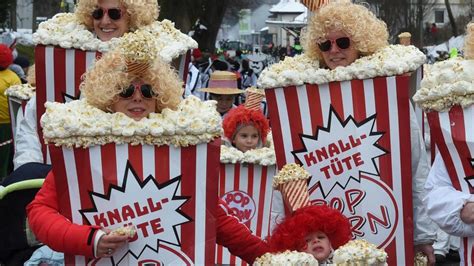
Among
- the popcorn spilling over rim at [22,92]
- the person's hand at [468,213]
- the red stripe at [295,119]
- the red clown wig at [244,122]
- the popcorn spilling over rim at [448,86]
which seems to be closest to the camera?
the person's hand at [468,213]

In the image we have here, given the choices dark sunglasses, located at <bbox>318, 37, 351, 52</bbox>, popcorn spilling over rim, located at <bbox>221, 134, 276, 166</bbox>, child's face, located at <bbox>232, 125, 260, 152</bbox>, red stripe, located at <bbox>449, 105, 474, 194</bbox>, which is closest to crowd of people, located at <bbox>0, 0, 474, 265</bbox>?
dark sunglasses, located at <bbox>318, 37, 351, 52</bbox>

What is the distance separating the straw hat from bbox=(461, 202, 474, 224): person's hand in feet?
17.5

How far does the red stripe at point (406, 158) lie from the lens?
18.3 ft

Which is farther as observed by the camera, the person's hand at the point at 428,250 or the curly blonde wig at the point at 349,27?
the curly blonde wig at the point at 349,27

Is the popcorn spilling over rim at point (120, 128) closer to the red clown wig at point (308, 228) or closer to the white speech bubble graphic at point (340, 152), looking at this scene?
the red clown wig at point (308, 228)

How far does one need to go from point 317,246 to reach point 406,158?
3.60ft

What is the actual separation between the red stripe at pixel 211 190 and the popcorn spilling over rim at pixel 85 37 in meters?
1.81

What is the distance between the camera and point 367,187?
5637mm

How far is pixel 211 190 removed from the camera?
175 inches

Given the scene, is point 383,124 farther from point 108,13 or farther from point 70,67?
point 70,67

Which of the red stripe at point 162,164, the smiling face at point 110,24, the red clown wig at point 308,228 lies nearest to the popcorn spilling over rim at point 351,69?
the smiling face at point 110,24

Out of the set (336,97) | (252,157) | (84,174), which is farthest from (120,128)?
(252,157)

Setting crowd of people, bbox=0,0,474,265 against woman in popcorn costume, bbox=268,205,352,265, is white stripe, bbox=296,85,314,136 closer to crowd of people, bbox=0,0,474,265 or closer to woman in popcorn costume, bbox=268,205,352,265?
crowd of people, bbox=0,0,474,265

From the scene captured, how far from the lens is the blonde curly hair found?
6246mm
